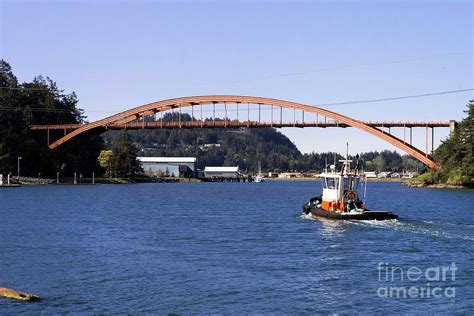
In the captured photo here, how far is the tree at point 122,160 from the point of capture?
16038cm

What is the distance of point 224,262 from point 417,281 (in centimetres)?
832

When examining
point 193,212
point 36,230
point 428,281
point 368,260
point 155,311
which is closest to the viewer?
point 155,311

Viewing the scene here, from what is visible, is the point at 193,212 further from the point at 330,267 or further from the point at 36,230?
the point at 330,267

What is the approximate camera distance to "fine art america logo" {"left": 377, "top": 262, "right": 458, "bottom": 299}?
973 inches

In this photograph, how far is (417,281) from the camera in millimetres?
27062

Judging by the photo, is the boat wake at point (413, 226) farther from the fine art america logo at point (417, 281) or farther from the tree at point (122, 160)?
the tree at point (122, 160)

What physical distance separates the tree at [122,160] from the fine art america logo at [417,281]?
13321cm

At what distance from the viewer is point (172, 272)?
2845cm

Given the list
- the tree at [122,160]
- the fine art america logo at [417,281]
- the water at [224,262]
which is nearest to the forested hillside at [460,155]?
the water at [224,262]

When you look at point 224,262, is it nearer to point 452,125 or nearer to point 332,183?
point 332,183

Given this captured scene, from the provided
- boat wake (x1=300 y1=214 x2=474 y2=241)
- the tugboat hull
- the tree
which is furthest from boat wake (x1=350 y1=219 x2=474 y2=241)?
the tree

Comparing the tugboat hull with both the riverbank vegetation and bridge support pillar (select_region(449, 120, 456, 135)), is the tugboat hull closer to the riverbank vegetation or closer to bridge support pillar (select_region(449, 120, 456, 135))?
the riverbank vegetation

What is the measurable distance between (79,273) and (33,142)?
4252 inches

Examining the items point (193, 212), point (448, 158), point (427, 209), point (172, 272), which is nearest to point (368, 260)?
point (172, 272)
